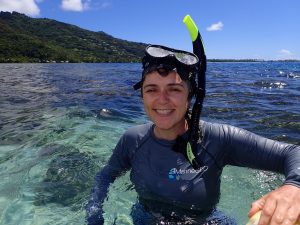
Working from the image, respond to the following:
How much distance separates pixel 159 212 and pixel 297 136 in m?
6.04

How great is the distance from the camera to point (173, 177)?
3.40 m

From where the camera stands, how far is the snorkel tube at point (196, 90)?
3.31m

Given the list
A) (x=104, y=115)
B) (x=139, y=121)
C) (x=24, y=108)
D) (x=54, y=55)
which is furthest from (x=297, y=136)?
(x=54, y=55)

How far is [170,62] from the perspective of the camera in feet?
10.3

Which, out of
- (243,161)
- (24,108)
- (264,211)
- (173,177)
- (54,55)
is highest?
(264,211)

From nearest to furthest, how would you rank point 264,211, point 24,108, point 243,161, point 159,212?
point 264,211, point 243,161, point 159,212, point 24,108

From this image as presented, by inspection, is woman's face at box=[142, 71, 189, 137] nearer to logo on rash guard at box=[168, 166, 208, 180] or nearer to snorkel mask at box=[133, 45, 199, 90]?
snorkel mask at box=[133, 45, 199, 90]

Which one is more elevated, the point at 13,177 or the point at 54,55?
the point at 13,177

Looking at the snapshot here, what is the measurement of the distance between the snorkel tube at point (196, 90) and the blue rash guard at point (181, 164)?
88mm

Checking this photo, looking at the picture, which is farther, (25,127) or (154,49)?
(25,127)

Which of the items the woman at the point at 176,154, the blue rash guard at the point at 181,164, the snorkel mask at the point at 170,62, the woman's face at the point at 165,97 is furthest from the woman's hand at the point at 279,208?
the snorkel mask at the point at 170,62

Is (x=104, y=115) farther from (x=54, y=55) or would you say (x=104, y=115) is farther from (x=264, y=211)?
(x=54, y=55)

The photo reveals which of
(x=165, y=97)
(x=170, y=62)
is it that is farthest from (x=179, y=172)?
(x=170, y=62)

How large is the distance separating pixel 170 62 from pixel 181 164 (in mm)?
970
